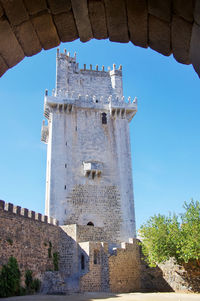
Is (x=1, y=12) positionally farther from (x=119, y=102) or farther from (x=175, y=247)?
(x=119, y=102)

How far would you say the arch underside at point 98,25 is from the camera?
3252 mm

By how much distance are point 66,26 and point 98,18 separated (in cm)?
38

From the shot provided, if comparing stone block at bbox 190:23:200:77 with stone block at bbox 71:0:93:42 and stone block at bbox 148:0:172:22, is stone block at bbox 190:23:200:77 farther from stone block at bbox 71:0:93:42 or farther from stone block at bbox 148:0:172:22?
stone block at bbox 71:0:93:42

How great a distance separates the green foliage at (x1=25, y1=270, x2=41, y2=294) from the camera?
52.7 ft

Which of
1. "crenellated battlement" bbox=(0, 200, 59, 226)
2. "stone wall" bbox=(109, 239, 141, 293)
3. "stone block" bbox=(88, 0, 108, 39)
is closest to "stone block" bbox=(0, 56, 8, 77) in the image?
"stone block" bbox=(88, 0, 108, 39)

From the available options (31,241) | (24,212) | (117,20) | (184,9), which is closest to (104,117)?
(24,212)

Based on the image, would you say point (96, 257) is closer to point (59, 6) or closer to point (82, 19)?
point (82, 19)

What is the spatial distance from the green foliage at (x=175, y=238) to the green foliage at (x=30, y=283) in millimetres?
7005

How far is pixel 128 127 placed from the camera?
1142 inches

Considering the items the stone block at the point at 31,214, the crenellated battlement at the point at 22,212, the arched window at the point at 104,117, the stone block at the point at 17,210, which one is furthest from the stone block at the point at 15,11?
the arched window at the point at 104,117

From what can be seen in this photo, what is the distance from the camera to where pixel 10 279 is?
14.9 m

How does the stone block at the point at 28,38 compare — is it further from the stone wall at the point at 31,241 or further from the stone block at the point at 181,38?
the stone wall at the point at 31,241

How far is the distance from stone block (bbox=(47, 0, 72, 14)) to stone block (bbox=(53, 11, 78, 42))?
0.18ft

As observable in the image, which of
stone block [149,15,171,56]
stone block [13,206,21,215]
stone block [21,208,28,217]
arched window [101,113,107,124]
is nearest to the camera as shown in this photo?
stone block [149,15,171,56]
